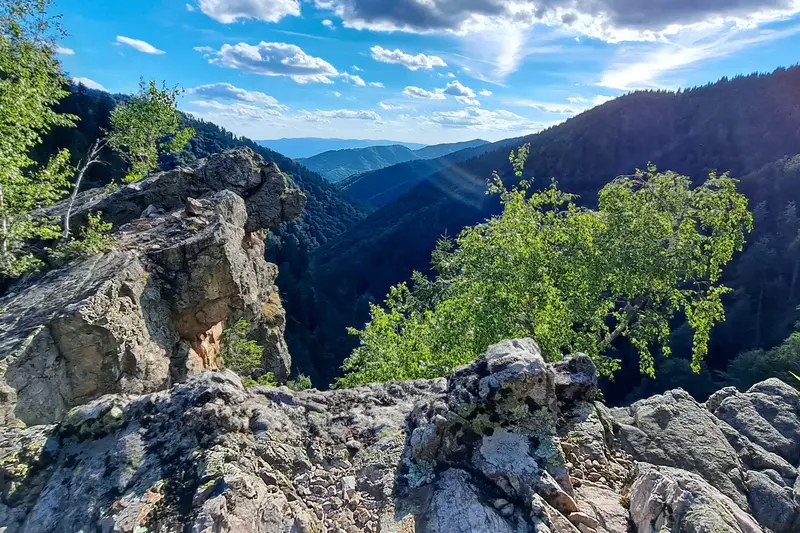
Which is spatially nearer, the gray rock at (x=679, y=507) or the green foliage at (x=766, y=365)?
the gray rock at (x=679, y=507)

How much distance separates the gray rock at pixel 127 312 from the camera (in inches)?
404

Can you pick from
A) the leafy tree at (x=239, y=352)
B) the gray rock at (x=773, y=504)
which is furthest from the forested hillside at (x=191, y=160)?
the gray rock at (x=773, y=504)

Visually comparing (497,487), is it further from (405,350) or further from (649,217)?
(649,217)

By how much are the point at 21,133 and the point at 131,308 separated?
8.97 meters

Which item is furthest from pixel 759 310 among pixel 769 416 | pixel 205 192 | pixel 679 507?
pixel 679 507

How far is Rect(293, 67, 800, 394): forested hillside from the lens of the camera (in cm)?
7319

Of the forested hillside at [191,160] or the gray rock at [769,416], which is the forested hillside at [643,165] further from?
the gray rock at [769,416]

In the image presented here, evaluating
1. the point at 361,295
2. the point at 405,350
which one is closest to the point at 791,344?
the point at 405,350

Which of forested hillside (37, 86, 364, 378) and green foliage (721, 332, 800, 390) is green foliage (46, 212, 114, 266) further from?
green foliage (721, 332, 800, 390)

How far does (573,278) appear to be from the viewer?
1642 centimetres

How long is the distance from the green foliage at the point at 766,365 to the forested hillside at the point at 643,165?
567 inches

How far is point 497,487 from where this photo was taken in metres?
6.29

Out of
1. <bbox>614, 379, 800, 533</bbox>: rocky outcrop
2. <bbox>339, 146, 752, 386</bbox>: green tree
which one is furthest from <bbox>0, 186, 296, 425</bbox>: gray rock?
<bbox>614, 379, 800, 533</bbox>: rocky outcrop

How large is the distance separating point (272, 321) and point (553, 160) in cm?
15755
